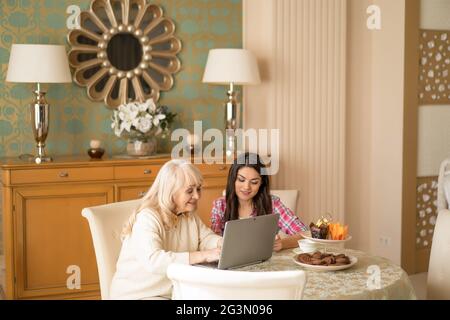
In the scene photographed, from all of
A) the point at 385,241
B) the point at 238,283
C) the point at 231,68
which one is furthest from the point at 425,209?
the point at 238,283

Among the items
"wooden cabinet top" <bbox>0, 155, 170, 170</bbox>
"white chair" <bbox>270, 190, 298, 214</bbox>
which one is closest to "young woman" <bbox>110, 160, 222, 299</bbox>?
"white chair" <bbox>270, 190, 298, 214</bbox>

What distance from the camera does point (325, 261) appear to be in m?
2.77

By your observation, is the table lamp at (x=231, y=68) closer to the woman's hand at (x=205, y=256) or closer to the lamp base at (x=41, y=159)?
the lamp base at (x=41, y=159)

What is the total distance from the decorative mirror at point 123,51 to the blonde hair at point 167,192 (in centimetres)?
214

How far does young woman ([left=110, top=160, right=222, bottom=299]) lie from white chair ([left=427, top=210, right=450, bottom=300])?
1.02 meters

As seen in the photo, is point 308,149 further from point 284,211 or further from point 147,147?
point 284,211

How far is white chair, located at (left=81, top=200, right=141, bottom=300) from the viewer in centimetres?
308

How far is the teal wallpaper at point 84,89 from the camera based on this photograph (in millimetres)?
4684

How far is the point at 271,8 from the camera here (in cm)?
508

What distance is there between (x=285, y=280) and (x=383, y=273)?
0.79 meters

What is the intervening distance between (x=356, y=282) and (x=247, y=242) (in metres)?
0.45

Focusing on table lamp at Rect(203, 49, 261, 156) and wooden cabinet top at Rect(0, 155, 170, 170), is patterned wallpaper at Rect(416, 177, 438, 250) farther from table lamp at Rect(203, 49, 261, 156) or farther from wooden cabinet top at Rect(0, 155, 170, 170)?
wooden cabinet top at Rect(0, 155, 170, 170)

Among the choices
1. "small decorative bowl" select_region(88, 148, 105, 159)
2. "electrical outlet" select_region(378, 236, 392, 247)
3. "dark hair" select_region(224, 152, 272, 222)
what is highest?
"small decorative bowl" select_region(88, 148, 105, 159)

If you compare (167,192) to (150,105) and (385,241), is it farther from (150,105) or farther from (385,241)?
(385,241)
